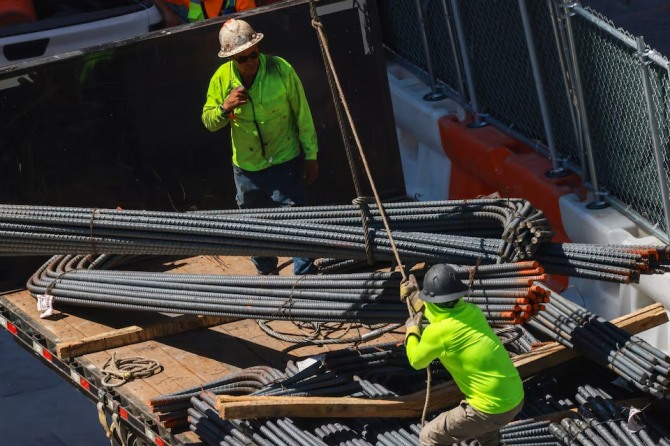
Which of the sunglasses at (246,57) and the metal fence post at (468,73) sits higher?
the sunglasses at (246,57)

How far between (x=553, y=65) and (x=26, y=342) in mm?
4543

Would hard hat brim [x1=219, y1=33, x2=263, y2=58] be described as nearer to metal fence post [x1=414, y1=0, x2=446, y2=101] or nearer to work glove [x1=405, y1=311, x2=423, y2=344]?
work glove [x1=405, y1=311, x2=423, y2=344]

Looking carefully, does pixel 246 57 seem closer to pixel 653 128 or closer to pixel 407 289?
pixel 407 289

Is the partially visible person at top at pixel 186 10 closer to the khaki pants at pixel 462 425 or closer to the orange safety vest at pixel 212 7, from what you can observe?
the orange safety vest at pixel 212 7

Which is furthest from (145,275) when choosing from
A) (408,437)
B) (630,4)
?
(630,4)

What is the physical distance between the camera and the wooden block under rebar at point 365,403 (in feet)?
23.3

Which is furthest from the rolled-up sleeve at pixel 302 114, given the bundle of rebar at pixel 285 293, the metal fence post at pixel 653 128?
the metal fence post at pixel 653 128

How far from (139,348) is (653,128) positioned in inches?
150

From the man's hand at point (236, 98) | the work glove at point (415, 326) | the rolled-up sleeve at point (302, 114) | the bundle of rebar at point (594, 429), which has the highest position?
the man's hand at point (236, 98)

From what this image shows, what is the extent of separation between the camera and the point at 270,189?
29.8 feet

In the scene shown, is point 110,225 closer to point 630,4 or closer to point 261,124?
point 261,124

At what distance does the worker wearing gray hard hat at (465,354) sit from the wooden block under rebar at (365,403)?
1.73 feet

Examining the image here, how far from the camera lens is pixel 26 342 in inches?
347

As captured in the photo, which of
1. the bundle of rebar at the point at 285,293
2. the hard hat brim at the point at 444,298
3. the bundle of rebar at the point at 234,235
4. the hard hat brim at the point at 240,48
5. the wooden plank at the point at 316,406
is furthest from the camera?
the hard hat brim at the point at 240,48
